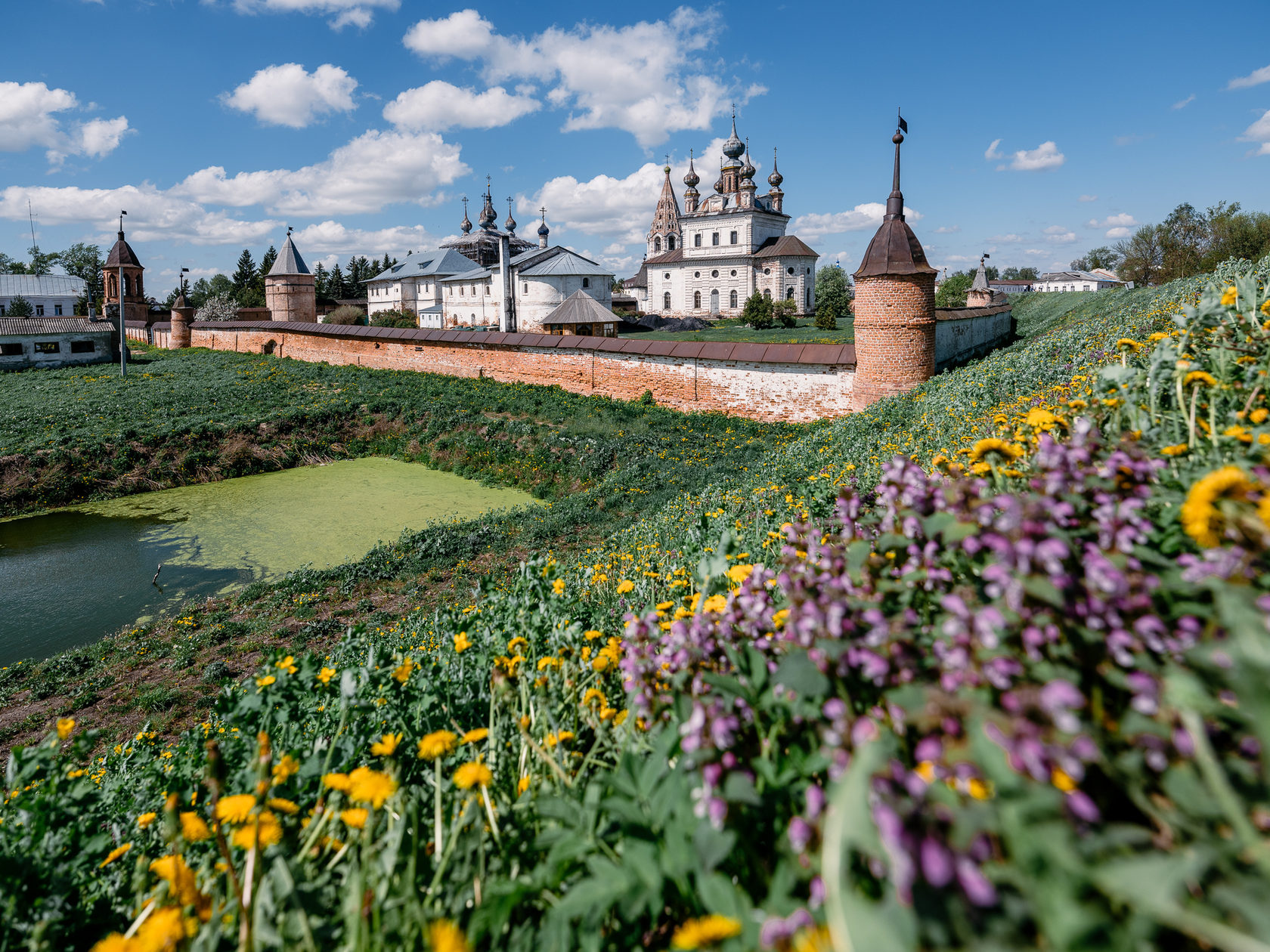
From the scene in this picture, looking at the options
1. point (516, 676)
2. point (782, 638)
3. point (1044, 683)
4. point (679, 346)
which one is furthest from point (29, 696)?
point (679, 346)

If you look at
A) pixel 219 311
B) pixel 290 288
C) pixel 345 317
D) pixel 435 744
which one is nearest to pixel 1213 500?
pixel 435 744

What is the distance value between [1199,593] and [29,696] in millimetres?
7595

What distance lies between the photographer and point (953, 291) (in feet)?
168

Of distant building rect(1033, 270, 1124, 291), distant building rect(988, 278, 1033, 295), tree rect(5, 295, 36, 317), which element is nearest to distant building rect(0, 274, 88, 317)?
tree rect(5, 295, 36, 317)

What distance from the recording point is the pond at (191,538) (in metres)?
7.52

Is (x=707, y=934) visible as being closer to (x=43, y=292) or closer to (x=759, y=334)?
(x=759, y=334)

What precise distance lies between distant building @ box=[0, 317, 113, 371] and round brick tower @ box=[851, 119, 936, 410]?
102 feet

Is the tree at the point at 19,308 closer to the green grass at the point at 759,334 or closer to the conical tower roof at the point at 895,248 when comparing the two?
the green grass at the point at 759,334

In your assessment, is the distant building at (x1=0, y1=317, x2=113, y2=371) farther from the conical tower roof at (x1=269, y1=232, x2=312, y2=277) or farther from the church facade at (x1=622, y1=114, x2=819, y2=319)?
the church facade at (x1=622, y1=114, x2=819, y2=319)

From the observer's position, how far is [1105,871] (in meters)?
0.71

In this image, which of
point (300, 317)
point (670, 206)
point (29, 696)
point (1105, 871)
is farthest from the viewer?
point (670, 206)

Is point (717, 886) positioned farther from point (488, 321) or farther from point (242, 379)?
point (488, 321)

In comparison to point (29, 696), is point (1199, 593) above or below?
above

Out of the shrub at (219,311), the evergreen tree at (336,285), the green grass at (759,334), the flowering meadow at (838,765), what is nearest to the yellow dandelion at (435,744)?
the flowering meadow at (838,765)
